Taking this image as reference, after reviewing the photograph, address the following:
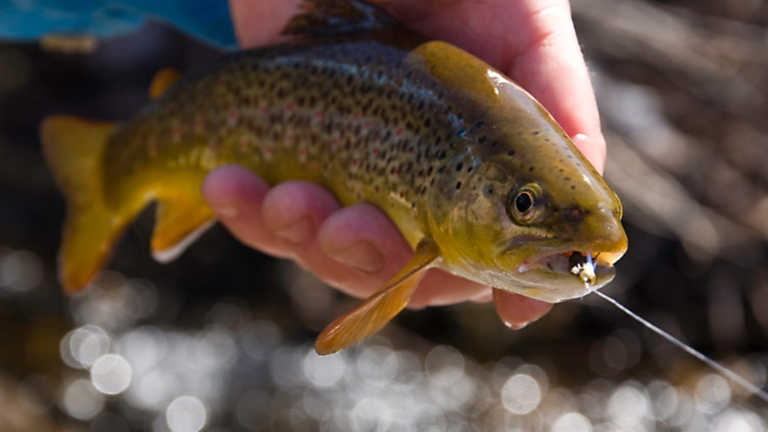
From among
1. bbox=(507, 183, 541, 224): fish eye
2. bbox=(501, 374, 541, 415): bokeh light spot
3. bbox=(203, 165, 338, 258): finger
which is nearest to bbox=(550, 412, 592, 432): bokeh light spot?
bbox=(501, 374, 541, 415): bokeh light spot

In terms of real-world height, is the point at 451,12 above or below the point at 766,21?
above

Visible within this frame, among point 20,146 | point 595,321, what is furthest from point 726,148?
point 20,146

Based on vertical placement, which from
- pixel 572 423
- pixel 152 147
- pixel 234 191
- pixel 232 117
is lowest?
pixel 572 423

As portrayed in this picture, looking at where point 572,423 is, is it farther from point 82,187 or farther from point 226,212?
point 82,187

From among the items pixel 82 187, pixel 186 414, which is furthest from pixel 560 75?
pixel 186 414

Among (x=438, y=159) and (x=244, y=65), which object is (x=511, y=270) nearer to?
(x=438, y=159)

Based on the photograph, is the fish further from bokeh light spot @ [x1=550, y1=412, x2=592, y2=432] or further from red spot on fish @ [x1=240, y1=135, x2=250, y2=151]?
bokeh light spot @ [x1=550, y1=412, x2=592, y2=432]

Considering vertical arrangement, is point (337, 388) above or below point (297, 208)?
below
